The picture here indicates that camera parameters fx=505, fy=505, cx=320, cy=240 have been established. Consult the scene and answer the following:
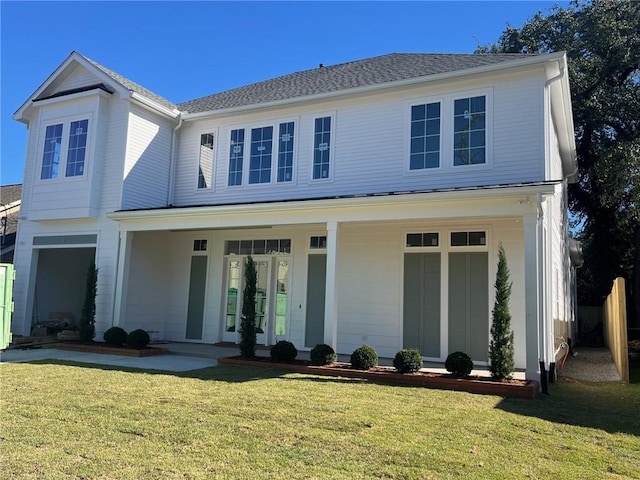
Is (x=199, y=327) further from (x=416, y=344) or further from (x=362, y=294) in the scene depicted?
(x=416, y=344)

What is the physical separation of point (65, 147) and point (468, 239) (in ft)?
34.6

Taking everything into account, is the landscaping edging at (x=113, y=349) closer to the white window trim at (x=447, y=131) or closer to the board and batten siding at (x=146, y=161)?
the board and batten siding at (x=146, y=161)

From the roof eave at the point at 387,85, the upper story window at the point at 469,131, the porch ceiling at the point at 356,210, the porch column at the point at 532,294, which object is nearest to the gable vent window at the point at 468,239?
the upper story window at the point at 469,131

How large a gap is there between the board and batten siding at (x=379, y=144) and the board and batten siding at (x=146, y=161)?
41 centimetres

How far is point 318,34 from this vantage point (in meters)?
12.0

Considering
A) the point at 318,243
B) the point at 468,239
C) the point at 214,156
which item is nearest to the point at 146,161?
the point at 214,156

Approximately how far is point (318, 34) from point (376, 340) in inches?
287

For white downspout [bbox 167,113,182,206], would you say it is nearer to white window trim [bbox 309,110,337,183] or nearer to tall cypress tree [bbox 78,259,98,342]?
tall cypress tree [bbox 78,259,98,342]

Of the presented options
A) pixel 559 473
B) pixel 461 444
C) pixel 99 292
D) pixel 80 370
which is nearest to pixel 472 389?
pixel 461 444

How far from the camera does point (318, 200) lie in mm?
10227

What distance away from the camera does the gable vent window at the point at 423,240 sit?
11.0m

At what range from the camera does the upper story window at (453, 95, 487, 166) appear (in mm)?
10453

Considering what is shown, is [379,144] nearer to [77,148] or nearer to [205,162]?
[205,162]

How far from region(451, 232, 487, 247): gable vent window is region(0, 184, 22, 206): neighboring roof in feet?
66.5
